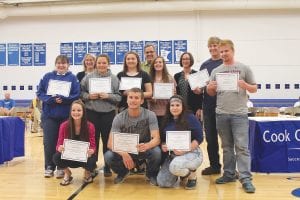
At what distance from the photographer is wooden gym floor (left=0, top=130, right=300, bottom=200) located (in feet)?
12.3

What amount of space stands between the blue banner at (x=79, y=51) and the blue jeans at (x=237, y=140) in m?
8.07

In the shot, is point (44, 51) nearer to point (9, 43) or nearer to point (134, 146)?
point (9, 43)

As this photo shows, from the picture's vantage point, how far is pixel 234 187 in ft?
13.3

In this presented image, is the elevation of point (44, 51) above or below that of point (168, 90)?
above

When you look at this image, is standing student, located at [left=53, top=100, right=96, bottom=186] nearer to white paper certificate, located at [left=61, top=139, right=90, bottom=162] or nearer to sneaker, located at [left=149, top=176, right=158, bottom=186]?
white paper certificate, located at [left=61, top=139, right=90, bottom=162]

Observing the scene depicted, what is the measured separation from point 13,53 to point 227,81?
9.49 m

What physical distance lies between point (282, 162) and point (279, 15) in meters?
7.38

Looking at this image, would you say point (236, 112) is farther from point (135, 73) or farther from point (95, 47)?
point (95, 47)

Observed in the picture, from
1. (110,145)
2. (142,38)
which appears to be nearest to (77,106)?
(110,145)

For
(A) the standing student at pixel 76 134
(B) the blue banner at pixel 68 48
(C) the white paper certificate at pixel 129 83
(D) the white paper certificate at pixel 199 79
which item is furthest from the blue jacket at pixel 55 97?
(B) the blue banner at pixel 68 48

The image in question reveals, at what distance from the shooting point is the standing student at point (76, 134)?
418 centimetres

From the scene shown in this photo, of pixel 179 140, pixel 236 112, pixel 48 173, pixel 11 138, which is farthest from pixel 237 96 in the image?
pixel 11 138

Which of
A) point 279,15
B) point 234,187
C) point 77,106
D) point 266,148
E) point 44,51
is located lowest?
point 234,187

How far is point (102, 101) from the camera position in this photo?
4578 millimetres
